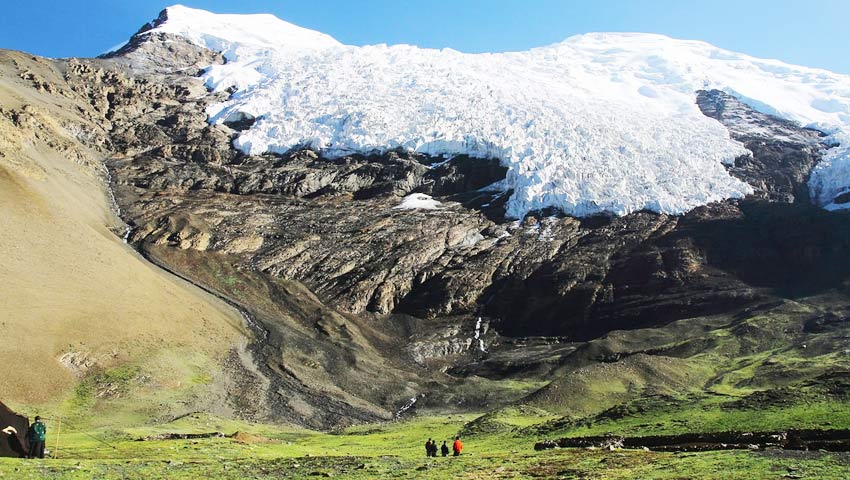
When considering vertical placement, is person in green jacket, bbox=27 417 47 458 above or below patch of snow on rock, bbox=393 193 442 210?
below

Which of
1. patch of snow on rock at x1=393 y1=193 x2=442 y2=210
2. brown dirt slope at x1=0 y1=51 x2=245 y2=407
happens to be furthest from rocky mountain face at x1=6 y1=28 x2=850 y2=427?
brown dirt slope at x1=0 y1=51 x2=245 y2=407

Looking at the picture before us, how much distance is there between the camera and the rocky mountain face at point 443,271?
120312 mm

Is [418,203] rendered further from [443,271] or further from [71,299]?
[71,299]

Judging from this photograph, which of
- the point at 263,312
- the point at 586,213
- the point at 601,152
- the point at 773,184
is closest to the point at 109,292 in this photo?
the point at 263,312

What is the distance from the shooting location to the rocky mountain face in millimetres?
120312

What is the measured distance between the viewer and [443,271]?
16562 centimetres

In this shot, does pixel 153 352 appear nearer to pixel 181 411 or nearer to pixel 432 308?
pixel 181 411

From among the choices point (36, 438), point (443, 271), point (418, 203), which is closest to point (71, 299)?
point (36, 438)

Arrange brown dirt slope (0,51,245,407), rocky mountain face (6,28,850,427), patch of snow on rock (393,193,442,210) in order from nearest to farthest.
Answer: brown dirt slope (0,51,245,407) < rocky mountain face (6,28,850,427) < patch of snow on rock (393,193,442,210)

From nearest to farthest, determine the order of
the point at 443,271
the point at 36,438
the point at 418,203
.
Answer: the point at 36,438
the point at 443,271
the point at 418,203

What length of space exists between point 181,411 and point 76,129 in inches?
5749

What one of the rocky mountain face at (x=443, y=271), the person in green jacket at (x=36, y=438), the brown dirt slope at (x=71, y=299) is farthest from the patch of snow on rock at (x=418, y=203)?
the person in green jacket at (x=36, y=438)

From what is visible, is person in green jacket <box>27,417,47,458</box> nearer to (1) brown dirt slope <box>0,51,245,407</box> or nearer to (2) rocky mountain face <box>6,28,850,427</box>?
(1) brown dirt slope <box>0,51,245,407</box>

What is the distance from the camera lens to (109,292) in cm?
10419
